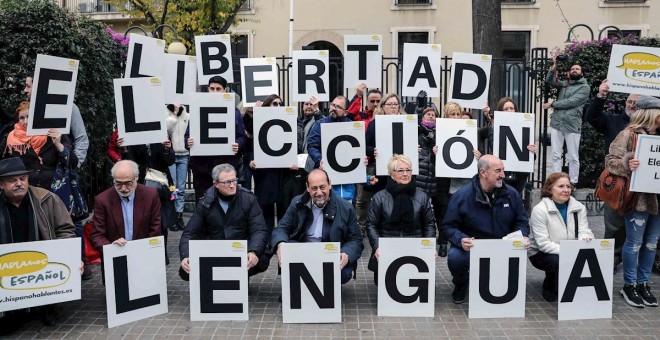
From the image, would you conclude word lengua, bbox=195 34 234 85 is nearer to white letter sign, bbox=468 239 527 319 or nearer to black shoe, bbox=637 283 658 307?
white letter sign, bbox=468 239 527 319

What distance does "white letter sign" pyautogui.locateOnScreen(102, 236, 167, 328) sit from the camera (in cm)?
537

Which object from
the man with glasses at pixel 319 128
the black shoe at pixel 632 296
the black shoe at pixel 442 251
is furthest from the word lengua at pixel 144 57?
the black shoe at pixel 632 296

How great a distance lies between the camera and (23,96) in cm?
841

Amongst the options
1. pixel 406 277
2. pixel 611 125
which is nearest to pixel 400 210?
pixel 406 277

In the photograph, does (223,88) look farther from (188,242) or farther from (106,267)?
(106,267)

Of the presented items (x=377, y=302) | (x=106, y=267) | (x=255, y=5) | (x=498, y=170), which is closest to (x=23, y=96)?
(x=106, y=267)

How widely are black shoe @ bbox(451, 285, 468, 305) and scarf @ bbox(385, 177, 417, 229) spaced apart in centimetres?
73

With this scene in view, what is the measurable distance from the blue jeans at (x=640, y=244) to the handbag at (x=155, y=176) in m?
4.87

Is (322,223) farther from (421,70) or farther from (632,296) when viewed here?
(421,70)

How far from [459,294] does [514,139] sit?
225 cm

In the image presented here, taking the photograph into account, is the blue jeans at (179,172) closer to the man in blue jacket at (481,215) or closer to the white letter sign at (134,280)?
the white letter sign at (134,280)

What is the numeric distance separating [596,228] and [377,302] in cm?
492

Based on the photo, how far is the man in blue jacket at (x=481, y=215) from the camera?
5965 millimetres

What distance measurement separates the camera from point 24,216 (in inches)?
212
